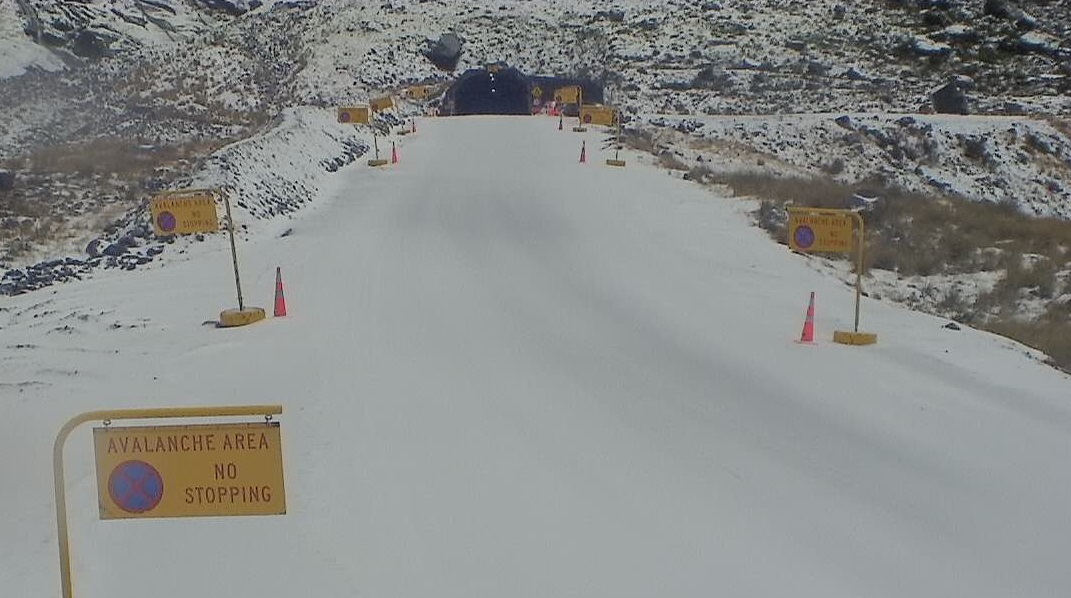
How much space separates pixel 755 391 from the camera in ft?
28.7

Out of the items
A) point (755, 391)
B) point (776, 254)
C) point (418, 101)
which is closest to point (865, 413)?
point (755, 391)

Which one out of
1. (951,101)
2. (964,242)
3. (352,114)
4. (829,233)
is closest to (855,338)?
(829,233)

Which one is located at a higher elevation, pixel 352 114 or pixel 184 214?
pixel 352 114

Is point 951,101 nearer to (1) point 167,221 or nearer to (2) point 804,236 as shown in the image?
(2) point 804,236

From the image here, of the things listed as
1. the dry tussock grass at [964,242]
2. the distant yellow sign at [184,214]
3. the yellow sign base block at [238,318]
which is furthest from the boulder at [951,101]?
the distant yellow sign at [184,214]

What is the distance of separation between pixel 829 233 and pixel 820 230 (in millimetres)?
111

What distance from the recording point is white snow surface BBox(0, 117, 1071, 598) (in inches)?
215

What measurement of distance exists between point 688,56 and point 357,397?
162ft

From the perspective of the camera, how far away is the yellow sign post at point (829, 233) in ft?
34.0

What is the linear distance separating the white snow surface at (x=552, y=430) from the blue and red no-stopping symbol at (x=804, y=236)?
1.15m

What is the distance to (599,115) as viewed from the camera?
3472cm

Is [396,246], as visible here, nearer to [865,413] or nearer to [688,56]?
[865,413]

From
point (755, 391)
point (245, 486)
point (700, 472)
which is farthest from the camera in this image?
point (755, 391)

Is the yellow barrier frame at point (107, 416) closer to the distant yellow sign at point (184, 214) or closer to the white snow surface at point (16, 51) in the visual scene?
the distant yellow sign at point (184, 214)
